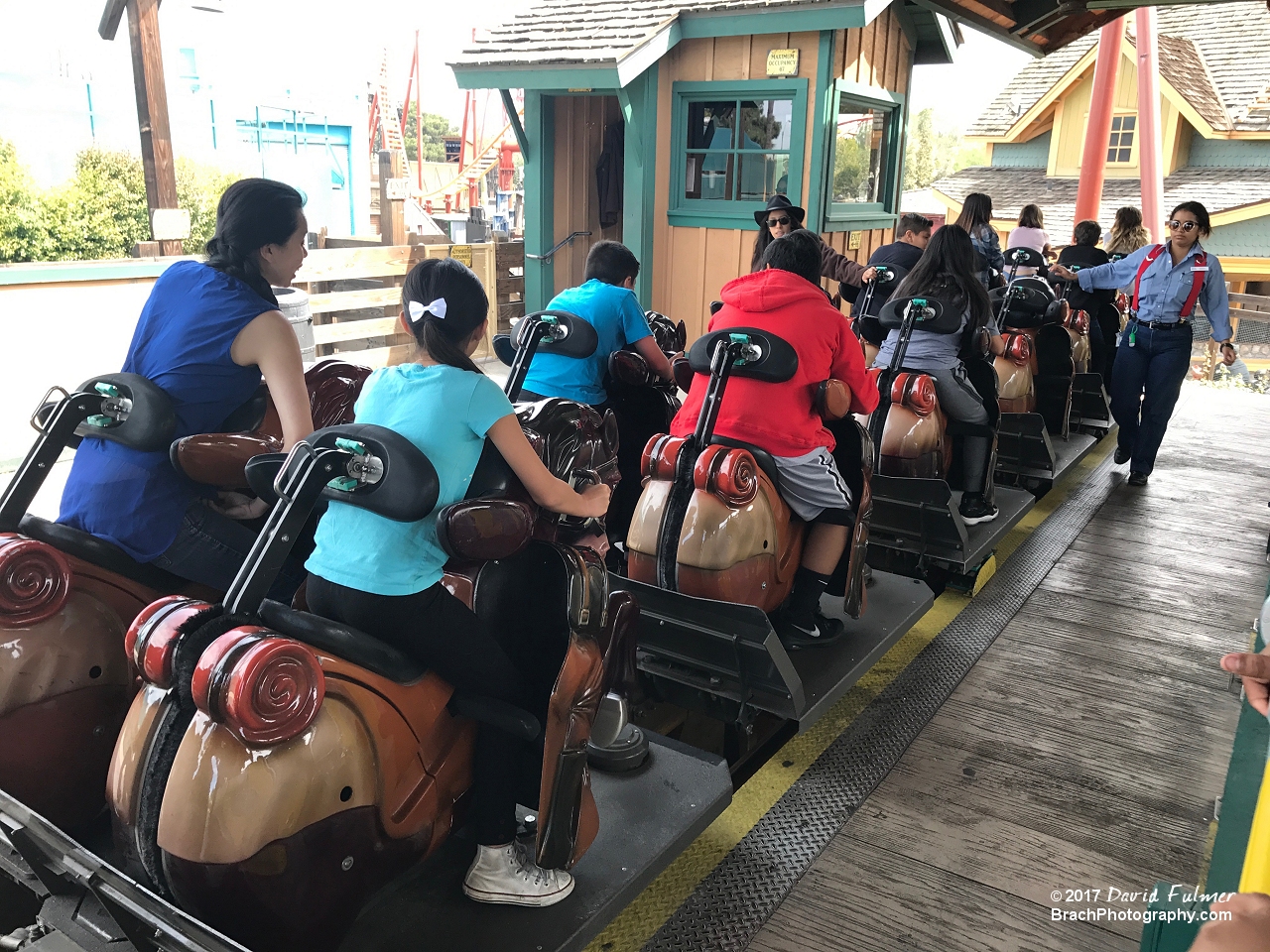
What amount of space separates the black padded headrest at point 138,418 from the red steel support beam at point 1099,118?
10.7 metres

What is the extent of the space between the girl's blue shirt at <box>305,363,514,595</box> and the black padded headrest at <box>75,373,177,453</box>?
525mm

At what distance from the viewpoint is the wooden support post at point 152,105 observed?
6738 mm

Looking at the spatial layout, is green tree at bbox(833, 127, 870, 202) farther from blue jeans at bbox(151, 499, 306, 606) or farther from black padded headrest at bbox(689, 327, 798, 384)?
blue jeans at bbox(151, 499, 306, 606)

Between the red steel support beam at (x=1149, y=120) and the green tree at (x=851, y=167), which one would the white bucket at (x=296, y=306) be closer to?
the green tree at (x=851, y=167)

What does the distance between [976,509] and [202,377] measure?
11.6 ft

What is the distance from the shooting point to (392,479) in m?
1.69

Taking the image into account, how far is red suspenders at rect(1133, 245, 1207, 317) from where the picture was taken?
219 inches

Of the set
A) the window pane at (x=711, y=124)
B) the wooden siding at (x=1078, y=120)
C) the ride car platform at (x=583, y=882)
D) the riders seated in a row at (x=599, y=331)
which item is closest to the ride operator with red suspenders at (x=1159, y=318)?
the window pane at (x=711, y=124)

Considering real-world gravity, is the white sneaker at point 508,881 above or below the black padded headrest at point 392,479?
below

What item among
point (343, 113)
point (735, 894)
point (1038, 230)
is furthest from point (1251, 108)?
point (735, 894)

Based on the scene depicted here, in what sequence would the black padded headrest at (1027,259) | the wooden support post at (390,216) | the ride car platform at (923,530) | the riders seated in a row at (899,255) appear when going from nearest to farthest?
1. the ride car platform at (923,530)
2. the riders seated in a row at (899,255)
3. the black padded headrest at (1027,259)
4. the wooden support post at (390,216)

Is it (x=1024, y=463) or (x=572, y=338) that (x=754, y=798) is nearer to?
(x=572, y=338)

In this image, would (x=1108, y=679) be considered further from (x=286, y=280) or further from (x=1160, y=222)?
(x=1160, y=222)

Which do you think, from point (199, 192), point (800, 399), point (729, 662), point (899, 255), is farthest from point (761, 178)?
point (199, 192)
